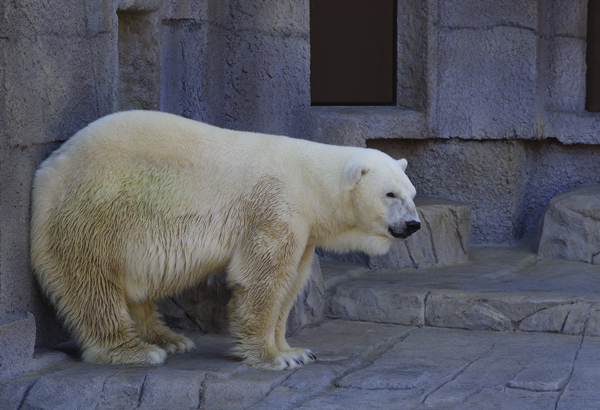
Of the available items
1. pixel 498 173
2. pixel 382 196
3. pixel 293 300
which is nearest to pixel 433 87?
pixel 498 173

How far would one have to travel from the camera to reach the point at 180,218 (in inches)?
158

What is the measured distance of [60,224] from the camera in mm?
3988

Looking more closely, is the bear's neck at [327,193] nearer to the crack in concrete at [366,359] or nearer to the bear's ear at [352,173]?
the bear's ear at [352,173]

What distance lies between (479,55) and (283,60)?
1.78m

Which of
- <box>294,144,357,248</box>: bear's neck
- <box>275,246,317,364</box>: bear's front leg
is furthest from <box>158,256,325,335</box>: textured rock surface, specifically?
<box>294,144,357,248</box>: bear's neck

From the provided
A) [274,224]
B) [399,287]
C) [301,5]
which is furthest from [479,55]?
[274,224]

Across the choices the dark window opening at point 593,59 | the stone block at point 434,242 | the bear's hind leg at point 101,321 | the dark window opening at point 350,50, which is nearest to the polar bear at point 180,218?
the bear's hind leg at point 101,321

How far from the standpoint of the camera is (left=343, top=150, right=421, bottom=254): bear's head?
3.96 m

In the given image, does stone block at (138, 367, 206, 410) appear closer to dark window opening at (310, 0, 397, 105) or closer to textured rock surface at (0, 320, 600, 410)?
textured rock surface at (0, 320, 600, 410)

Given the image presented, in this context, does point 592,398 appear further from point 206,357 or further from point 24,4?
point 24,4

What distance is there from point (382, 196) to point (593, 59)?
447 centimetres

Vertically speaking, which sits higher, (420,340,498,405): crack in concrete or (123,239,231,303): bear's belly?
(123,239,231,303): bear's belly

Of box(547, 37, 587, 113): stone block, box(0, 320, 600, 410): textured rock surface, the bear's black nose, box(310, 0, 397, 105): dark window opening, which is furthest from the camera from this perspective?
box(310, 0, 397, 105): dark window opening

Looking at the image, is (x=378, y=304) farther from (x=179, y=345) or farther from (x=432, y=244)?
(x=179, y=345)
